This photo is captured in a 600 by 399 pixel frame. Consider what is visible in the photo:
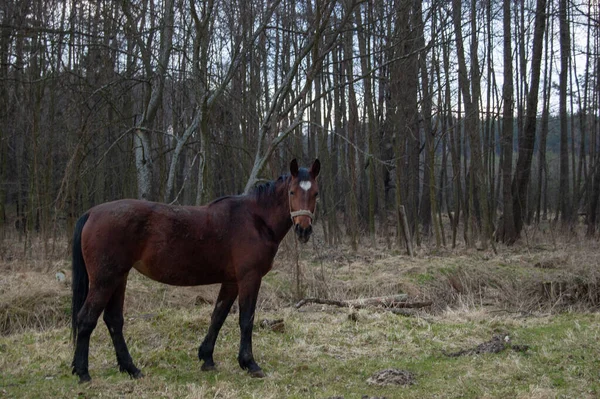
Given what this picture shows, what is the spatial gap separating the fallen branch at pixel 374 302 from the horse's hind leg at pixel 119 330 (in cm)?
355

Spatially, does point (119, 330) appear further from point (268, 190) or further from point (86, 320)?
point (268, 190)

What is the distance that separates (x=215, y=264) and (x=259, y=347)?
141cm

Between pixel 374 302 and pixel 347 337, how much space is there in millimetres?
2099

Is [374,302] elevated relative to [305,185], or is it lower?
lower

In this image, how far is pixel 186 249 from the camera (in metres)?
5.32

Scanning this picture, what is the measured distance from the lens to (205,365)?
5.50 m

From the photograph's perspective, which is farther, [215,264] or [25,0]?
[25,0]

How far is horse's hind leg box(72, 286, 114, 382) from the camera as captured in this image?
5.01m

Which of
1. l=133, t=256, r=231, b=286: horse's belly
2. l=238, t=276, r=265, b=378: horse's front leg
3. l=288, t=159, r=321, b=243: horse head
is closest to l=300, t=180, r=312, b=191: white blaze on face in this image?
l=288, t=159, r=321, b=243: horse head

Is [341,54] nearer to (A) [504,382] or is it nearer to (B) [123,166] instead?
(B) [123,166]

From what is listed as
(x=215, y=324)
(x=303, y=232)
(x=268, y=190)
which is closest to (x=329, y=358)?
(x=215, y=324)

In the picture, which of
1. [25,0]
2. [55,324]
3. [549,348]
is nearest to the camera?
[549,348]

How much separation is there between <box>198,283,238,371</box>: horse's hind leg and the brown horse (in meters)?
0.01

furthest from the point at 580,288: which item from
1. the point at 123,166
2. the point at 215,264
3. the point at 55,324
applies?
the point at 123,166
